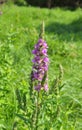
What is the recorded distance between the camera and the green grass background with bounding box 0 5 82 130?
12.5 ft

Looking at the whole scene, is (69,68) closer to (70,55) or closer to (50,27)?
(70,55)

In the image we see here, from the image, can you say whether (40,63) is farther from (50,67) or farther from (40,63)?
(50,67)

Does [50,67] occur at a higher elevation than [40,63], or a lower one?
lower

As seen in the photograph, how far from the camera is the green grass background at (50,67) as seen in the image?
12.5 feet

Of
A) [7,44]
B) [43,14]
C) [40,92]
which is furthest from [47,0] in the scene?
[40,92]

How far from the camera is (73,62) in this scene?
804cm

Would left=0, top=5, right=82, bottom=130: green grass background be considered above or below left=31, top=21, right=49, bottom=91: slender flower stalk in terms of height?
below

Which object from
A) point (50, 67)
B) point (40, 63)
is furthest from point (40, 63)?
point (50, 67)

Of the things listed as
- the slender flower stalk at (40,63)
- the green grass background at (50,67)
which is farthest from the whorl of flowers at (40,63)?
the green grass background at (50,67)

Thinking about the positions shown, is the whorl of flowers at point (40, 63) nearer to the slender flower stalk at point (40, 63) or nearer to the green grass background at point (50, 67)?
the slender flower stalk at point (40, 63)

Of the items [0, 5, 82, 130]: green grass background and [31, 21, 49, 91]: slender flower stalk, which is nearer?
[31, 21, 49, 91]: slender flower stalk

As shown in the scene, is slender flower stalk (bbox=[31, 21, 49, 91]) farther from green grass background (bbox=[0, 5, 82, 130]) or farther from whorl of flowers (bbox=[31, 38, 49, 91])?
green grass background (bbox=[0, 5, 82, 130])

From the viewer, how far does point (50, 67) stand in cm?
746

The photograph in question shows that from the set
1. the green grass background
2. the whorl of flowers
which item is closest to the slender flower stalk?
the whorl of flowers
